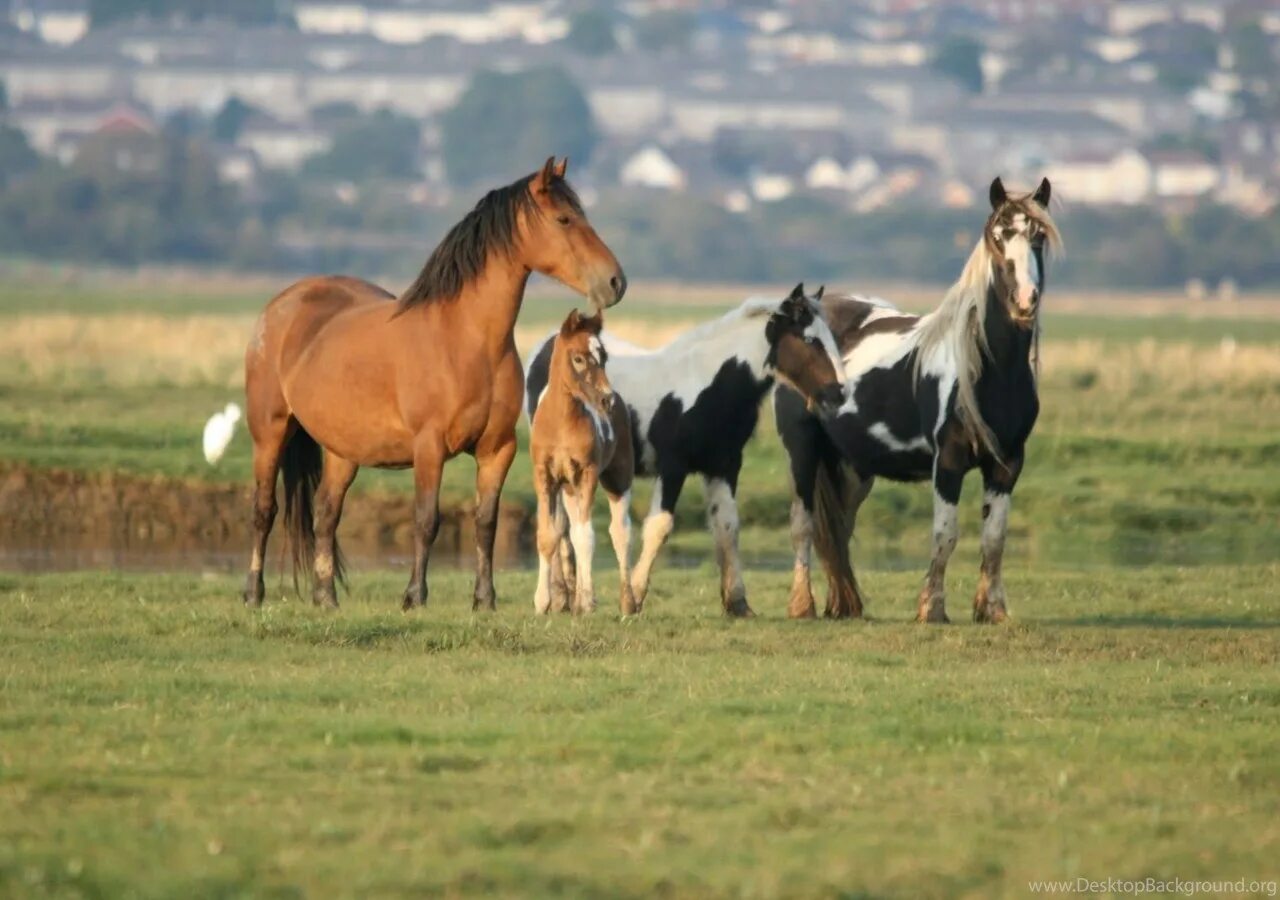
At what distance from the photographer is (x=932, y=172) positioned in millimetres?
167750

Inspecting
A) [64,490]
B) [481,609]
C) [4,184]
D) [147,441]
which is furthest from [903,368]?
[4,184]

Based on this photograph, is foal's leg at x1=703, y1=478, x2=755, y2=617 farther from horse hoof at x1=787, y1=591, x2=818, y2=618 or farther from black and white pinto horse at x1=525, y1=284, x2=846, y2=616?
horse hoof at x1=787, y1=591, x2=818, y2=618

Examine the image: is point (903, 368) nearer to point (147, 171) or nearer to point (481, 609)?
point (481, 609)

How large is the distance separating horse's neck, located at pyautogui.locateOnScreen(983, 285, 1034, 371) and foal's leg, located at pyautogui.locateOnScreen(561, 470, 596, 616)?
2348mm

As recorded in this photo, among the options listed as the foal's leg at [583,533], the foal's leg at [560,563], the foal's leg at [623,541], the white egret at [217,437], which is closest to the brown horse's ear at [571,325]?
the foal's leg at [583,533]

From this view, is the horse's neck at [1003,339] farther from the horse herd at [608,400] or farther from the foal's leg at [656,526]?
the foal's leg at [656,526]

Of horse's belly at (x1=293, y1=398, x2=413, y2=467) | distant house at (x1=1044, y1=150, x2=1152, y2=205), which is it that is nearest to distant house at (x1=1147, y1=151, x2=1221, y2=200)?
distant house at (x1=1044, y1=150, x2=1152, y2=205)

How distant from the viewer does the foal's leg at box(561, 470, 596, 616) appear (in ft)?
49.6

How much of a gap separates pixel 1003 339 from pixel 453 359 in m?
3.10

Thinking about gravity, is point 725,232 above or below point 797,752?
above

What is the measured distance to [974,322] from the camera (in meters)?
15.4

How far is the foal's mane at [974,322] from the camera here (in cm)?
1518

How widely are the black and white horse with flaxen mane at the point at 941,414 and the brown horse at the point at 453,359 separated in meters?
2.05

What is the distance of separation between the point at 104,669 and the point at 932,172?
15766cm
